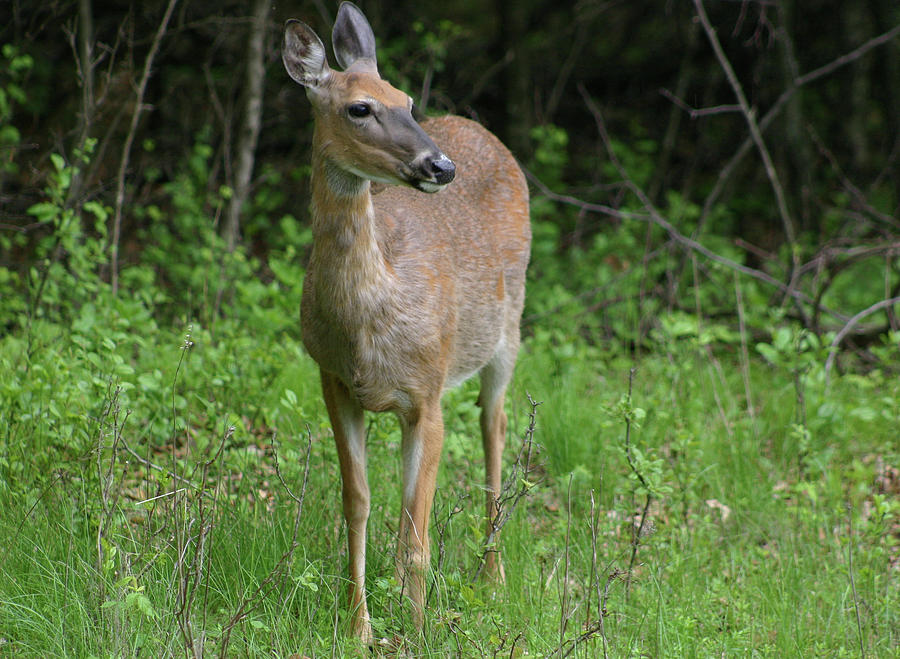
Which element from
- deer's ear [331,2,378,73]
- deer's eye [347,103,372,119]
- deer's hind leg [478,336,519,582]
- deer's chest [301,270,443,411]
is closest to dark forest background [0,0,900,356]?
deer's hind leg [478,336,519,582]

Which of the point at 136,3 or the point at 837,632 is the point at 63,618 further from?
the point at 136,3

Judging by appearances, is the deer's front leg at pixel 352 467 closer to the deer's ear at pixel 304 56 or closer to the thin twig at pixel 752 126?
the deer's ear at pixel 304 56

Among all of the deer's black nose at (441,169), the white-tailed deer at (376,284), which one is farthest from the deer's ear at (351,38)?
the deer's black nose at (441,169)

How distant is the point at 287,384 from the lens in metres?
5.66

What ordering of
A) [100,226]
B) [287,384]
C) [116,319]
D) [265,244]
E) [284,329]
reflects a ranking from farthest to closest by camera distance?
[265,244] < [284,329] < [287,384] < [100,226] < [116,319]

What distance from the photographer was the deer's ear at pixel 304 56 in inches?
156

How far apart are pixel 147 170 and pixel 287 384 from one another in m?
4.22

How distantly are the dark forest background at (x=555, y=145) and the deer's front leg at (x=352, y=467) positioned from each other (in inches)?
75.9

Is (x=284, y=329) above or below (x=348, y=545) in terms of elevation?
below

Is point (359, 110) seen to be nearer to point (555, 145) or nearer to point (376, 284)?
point (376, 284)

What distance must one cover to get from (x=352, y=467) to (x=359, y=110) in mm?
1348

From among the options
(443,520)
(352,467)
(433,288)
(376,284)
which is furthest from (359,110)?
(443,520)

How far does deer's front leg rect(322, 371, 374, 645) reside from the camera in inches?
160

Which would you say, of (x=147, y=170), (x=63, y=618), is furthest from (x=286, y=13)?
(x=63, y=618)
